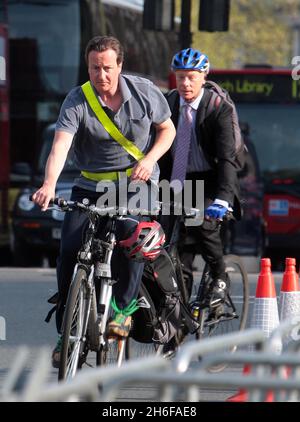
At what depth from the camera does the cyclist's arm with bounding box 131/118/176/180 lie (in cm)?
624

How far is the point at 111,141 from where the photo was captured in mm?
6406

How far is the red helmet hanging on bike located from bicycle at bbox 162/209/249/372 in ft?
2.20

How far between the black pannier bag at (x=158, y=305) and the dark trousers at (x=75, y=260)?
0.79 feet

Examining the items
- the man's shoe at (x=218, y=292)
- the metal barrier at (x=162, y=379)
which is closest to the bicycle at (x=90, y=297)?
the man's shoe at (x=218, y=292)

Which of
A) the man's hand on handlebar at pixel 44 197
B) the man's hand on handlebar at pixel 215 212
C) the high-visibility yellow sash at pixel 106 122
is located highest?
the high-visibility yellow sash at pixel 106 122

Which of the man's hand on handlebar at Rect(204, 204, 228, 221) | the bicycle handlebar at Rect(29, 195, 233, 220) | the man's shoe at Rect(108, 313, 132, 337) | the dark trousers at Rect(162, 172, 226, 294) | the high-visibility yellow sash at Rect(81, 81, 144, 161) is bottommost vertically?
the man's shoe at Rect(108, 313, 132, 337)

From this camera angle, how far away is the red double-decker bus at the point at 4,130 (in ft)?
61.4

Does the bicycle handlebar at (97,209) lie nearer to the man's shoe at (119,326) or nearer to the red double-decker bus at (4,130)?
the man's shoe at (119,326)

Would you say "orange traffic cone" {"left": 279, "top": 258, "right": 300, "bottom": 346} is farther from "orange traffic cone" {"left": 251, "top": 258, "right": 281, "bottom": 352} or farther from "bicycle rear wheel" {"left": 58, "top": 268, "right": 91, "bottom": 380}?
"bicycle rear wheel" {"left": 58, "top": 268, "right": 91, "bottom": 380}

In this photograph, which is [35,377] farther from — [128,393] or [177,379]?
[128,393]

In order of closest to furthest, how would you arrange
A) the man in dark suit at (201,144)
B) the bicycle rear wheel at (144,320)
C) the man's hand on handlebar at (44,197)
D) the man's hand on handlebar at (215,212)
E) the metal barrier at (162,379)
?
1. the metal barrier at (162,379)
2. the man's hand on handlebar at (44,197)
3. the bicycle rear wheel at (144,320)
4. the man's hand on handlebar at (215,212)
5. the man in dark suit at (201,144)

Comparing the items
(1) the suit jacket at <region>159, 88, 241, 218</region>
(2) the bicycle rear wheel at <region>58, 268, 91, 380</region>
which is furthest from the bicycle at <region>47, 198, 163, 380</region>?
(1) the suit jacket at <region>159, 88, 241, 218</region>

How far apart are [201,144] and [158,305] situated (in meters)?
1.06

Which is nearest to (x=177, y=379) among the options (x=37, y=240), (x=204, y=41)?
(x=37, y=240)
